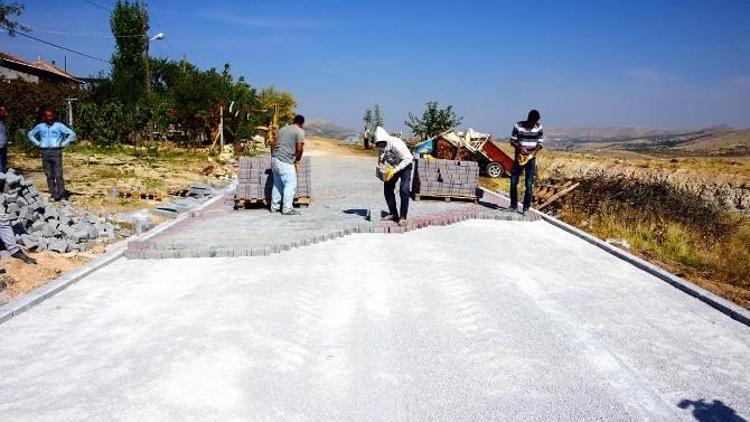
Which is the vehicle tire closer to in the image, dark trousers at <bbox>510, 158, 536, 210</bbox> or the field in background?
the field in background

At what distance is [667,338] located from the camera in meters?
4.60

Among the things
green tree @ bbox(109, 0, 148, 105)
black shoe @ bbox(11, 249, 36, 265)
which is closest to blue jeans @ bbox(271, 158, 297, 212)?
black shoe @ bbox(11, 249, 36, 265)

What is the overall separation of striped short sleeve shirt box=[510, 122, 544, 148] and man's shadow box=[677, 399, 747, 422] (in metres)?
6.93

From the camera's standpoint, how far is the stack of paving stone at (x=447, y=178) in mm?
11758

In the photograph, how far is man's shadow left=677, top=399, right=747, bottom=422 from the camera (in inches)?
131

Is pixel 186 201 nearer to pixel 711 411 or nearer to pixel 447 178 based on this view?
pixel 447 178

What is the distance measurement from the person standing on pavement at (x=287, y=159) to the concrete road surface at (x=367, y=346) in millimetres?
3089

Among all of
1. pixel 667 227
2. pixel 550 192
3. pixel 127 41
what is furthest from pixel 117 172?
pixel 127 41

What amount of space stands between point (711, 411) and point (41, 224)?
768cm

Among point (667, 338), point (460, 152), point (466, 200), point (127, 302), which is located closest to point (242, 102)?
point (460, 152)

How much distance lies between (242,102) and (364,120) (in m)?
22.2

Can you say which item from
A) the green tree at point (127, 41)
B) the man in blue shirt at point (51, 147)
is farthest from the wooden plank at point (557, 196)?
the green tree at point (127, 41)

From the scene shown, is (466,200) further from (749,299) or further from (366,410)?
(366,410)

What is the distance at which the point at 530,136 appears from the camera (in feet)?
32.9
